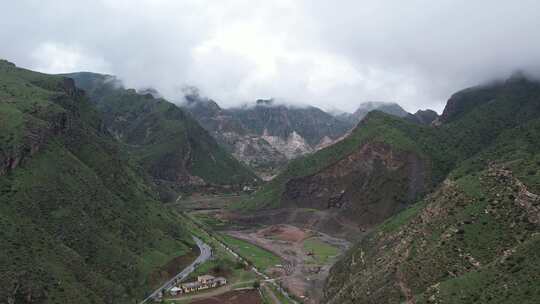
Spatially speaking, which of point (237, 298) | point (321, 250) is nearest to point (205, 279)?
point (237, 298)

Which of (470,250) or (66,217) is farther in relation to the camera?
(66,217)

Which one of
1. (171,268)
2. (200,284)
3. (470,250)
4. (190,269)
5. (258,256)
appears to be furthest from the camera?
(258,256)

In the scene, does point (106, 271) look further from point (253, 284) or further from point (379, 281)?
point (379, 281)

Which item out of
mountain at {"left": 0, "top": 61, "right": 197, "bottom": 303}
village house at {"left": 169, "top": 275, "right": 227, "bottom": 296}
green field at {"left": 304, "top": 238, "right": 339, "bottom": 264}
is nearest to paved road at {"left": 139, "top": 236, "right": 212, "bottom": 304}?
mountain at {"left": 0, "top": 61, "right": 197, "bottom": 303}

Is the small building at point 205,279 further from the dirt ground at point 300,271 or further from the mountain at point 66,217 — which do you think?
the dirt ground at point 300,271

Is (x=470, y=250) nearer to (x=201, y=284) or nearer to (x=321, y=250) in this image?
(x=201, y=284)

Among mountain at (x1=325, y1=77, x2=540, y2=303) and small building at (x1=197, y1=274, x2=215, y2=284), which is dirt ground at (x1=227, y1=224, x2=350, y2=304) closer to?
small building at (x1=197, y1=274, x2=215, y2=284)
